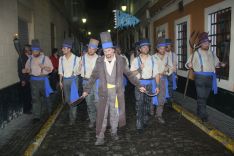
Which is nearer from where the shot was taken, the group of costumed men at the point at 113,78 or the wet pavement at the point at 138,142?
the wet pavement at the point at 138,142

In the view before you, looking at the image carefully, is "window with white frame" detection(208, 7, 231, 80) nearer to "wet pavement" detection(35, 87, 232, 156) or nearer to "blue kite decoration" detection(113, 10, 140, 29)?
"wet pavement" detection(35, 87, 232, 156)

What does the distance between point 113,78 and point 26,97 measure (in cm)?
376

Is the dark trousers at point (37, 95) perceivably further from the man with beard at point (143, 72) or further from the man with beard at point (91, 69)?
the man with beard at point (143, 72)

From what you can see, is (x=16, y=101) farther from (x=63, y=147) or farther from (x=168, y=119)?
(x=168, y=119)

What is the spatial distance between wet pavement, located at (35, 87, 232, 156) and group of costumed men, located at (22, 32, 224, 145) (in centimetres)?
25

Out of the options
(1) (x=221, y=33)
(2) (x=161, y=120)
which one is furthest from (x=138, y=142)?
(1) (x=221, y=33)

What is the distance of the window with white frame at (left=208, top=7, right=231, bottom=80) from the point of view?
8883 millimetres

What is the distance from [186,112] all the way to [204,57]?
185 centimetres

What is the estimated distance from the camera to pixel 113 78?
6570mm

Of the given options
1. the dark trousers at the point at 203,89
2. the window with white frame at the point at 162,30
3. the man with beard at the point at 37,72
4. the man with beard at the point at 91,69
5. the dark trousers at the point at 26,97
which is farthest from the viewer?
the window with white frame at the point at 162,30

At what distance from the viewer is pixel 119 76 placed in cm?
661

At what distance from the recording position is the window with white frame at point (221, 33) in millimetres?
8883

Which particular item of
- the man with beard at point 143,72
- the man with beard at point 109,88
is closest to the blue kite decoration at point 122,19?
the man with beard at point 143,72

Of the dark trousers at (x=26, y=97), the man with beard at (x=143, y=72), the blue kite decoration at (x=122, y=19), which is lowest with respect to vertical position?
the dark trousers at (x=26, y=97)
